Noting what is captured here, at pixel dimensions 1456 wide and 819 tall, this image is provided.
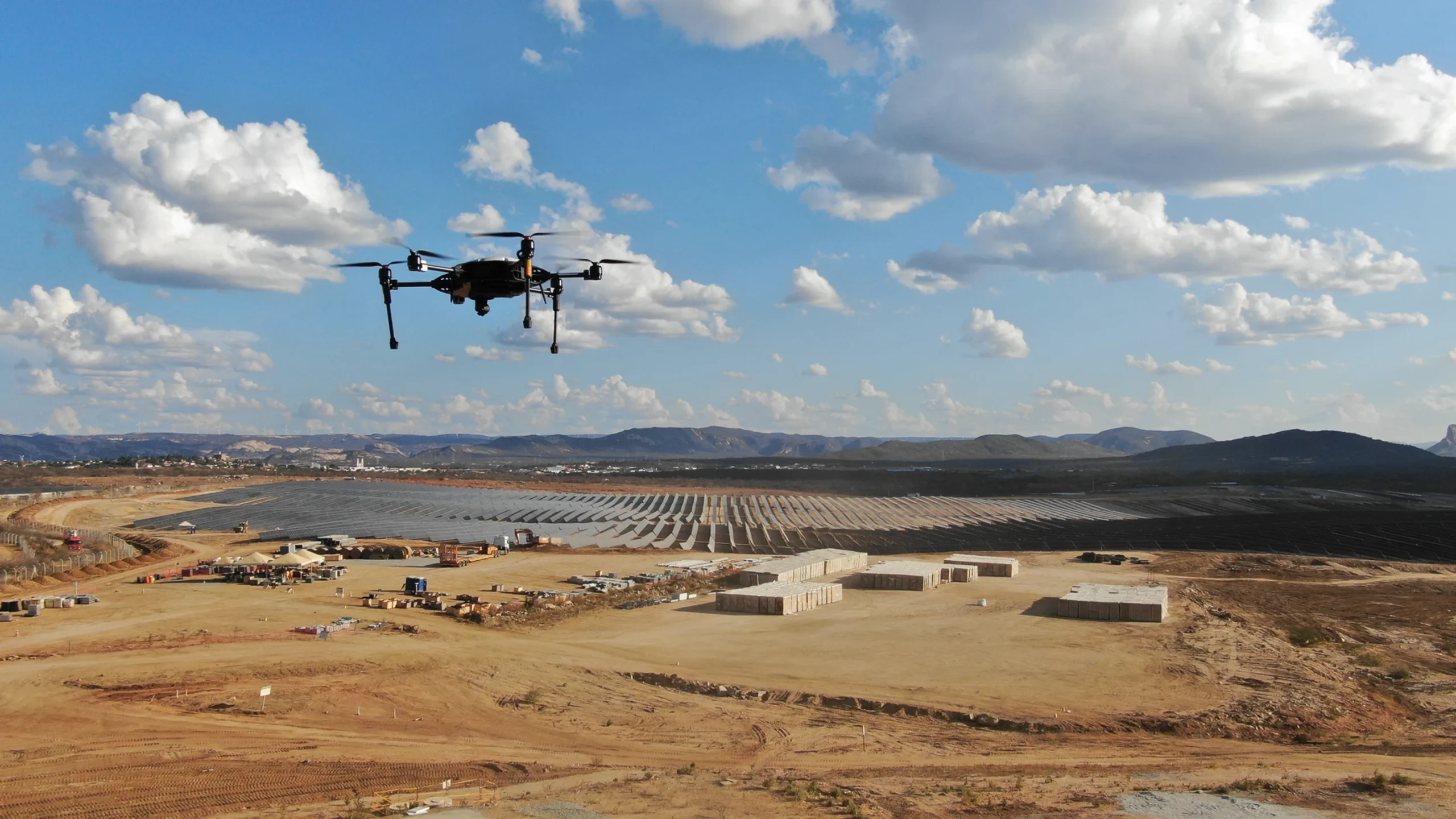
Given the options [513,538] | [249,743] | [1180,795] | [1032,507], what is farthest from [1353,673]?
[1032,507]

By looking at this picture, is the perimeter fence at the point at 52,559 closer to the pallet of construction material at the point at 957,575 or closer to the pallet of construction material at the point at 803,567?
the pallet of construction material at the point at 803,567

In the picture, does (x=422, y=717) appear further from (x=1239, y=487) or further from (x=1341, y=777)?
(x=1239, y=487)

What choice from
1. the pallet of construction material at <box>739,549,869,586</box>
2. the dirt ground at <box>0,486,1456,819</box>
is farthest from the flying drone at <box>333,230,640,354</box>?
the pallet of construction material at <box>739,549,869,586</box>

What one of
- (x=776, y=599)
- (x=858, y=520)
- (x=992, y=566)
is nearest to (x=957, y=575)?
(x=992, y=566)

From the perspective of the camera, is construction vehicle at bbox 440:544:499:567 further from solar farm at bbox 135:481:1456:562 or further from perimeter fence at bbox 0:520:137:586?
perimeter fence at bbox 0:520:137:586

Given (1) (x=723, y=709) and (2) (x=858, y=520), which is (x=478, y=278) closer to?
(1) (x=723, y=709)

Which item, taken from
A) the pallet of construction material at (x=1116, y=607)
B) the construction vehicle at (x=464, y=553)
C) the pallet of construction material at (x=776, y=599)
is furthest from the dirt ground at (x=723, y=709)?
the construction vehicle at (x=464, y=553)
